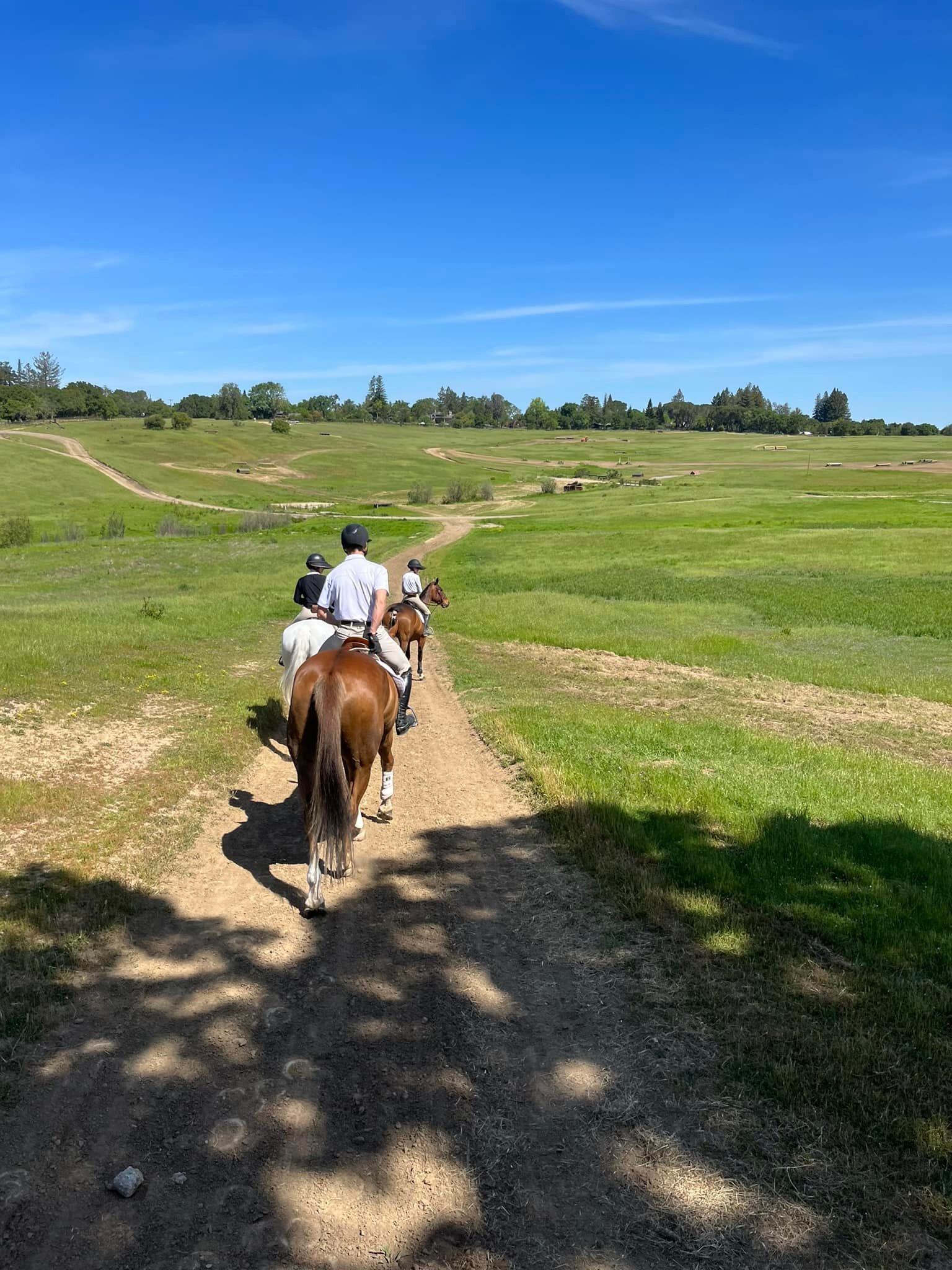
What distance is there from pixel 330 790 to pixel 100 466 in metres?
135

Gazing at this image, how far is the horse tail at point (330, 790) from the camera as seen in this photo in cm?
780

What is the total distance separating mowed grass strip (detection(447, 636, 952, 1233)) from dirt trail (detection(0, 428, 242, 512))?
3512 inches

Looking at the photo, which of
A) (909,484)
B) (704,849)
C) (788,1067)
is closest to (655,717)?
(704,849)

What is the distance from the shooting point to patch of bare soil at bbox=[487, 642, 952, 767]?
1546 centimetres

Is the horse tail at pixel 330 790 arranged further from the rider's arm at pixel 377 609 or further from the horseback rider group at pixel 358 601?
the rider's arm at pixel 377 609

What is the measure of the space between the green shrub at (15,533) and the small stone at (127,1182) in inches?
2442

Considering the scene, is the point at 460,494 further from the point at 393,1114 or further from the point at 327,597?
the point at 393,1114

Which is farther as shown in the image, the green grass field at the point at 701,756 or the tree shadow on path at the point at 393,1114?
the green grass field at the point at 701,756

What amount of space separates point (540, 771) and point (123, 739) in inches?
259

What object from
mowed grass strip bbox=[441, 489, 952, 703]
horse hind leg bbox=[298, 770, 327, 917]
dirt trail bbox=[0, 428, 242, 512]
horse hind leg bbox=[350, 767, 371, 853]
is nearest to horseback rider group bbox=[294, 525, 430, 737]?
horse hind leg bbox=[350, 767, 371, 853]

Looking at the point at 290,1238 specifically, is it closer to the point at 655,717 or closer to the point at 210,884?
the point at 210,884

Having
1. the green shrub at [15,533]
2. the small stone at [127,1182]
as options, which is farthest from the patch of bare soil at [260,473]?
the small stone at [127,1182]

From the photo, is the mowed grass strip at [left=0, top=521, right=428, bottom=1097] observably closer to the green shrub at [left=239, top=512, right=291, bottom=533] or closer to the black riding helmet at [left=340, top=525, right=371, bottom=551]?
the black riding helmet at [left=340, top=525, right=371, bottom=551]

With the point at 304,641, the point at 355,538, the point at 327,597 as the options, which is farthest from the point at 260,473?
the point at 355,538
